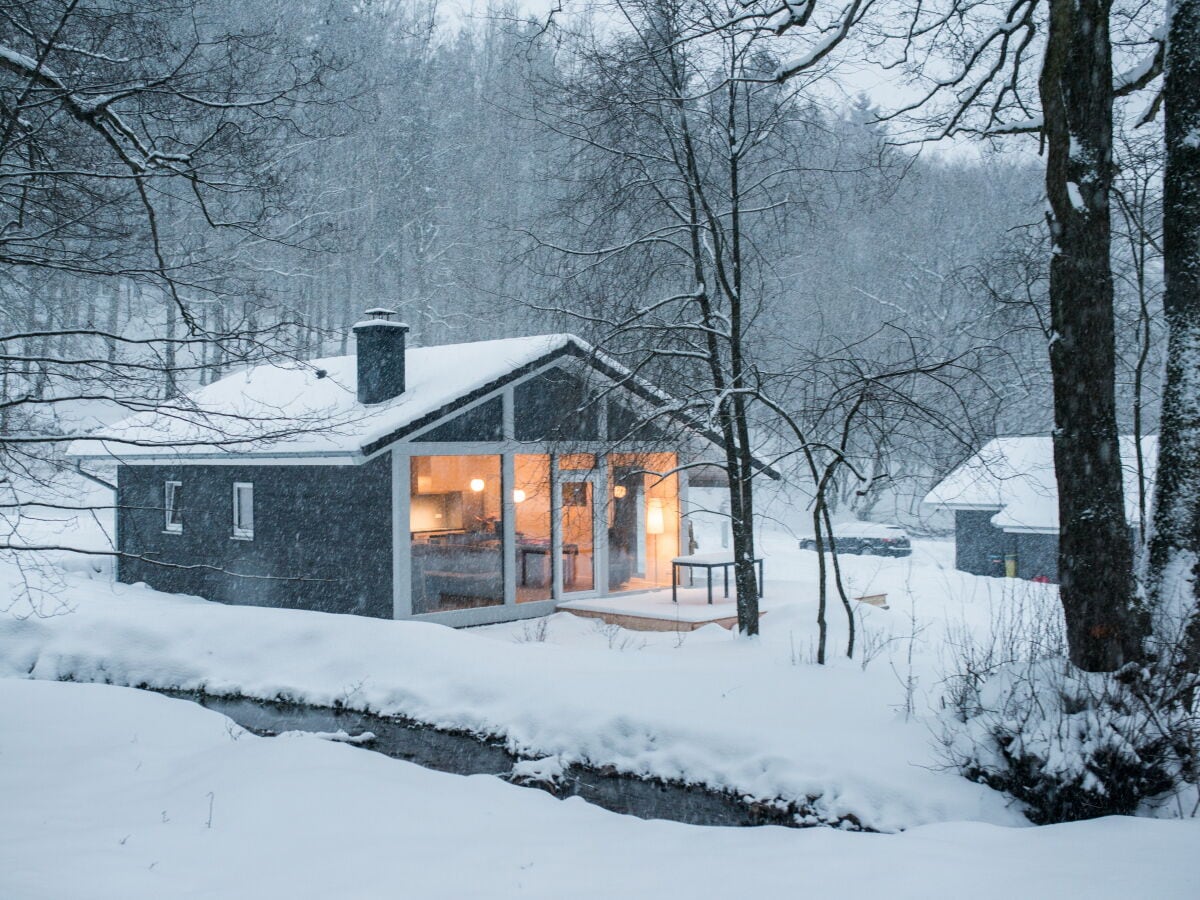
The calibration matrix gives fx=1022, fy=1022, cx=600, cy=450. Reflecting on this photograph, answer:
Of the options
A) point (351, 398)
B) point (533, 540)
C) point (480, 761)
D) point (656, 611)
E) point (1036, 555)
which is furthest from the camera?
point (1036, 555)

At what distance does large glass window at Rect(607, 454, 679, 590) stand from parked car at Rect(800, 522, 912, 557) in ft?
44.5

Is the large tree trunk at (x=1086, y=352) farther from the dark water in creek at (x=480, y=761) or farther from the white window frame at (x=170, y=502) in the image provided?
the white window frame at (x=170, y=502)

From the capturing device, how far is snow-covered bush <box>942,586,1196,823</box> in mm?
5738

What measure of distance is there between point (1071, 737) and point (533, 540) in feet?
34.0

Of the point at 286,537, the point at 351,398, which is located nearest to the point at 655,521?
the point at 351,398

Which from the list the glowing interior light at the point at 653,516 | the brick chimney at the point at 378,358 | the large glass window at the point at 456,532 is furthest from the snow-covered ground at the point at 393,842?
the glowing interior light at the point at 653,516

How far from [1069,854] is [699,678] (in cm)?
413

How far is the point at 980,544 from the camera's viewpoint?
930 inches

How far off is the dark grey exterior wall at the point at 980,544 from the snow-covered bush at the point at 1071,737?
17368 mm

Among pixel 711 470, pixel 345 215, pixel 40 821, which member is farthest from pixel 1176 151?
pixel 345 215

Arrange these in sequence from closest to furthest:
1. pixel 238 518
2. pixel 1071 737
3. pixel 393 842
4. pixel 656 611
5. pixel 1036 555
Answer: pixel 1071 737
pixel 393 842
pixel 656 611
pixel 238 518
pixel 1036 555

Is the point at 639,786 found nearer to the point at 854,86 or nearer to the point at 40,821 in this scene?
the point at 40,821

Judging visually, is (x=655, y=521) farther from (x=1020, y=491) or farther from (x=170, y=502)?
(x=1020, y=491)

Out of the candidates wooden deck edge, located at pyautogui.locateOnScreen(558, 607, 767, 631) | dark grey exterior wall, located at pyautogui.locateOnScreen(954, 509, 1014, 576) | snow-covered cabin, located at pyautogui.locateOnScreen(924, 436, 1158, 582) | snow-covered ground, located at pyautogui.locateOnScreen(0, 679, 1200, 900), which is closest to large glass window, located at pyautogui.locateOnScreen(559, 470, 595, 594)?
wooden deck edge, located at pyautogui.locateOnScreen(558, 607, 767, 631)
